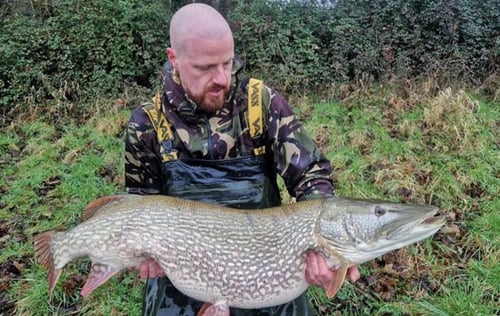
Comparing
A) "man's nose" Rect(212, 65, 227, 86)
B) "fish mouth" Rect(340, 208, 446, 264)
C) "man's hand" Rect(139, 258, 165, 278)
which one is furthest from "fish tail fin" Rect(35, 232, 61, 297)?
"fish mouth" Rect(340, 208, 446, 264)

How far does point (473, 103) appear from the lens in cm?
577

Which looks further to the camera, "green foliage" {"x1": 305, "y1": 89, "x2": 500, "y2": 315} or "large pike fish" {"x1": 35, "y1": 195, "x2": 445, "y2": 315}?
"green foliage" {"x1": 305, "y1": 89, "x2": 500, "y2": 315}

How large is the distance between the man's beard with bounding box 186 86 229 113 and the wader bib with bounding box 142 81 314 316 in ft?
0.59

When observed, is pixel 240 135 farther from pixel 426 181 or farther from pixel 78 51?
pixel 78 51

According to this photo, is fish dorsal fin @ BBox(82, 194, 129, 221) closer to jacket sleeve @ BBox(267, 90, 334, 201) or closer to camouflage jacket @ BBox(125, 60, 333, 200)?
camouflage jacket @ BBox(125, 60, 333, 200)

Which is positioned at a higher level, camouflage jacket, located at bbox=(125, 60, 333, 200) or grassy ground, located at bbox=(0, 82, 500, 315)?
camouflage jacket, located at bbox=(125, 60, 333, 200)

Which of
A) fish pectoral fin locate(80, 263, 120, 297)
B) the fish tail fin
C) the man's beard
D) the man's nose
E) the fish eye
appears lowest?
fish pectoral fin locate(80, 263, 120, 297)

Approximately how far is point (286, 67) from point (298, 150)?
4.72 metres

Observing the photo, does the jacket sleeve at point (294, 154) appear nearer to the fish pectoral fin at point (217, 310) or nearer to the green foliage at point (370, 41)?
the fish pectoral fin at point (217, 310)

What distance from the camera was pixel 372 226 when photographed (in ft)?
7.14

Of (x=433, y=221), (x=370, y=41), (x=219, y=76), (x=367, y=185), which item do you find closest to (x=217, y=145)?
(x=219, y=76)

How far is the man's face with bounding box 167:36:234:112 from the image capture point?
244cm

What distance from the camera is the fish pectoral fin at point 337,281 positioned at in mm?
2133

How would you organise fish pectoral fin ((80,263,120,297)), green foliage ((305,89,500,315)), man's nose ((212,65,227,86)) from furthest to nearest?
green foliage ((305,89,500,315))
man's nose ((212,65,227,86))
fish pectoral fin ((80,263,120,297))
